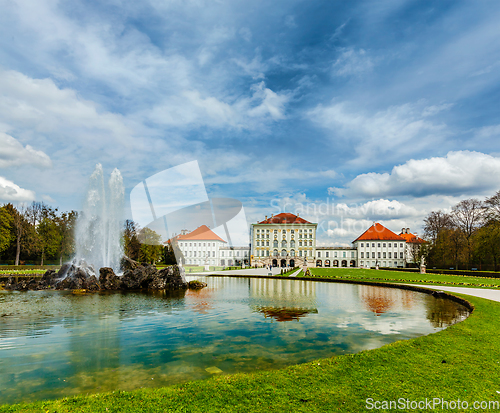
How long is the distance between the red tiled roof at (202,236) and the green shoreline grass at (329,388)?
273ft

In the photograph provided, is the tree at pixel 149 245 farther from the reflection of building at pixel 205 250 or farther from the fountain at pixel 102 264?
the fountain at pixel 102 264

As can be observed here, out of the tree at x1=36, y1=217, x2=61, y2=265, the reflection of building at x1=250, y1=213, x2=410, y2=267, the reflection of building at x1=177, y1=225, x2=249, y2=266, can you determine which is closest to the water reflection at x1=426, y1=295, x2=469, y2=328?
the tree at x1=36, y1=217, x2=61, y2=265

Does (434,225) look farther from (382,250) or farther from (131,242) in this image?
(131,242)

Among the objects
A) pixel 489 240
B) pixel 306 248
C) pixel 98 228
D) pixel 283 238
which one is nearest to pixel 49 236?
pixel 98 228

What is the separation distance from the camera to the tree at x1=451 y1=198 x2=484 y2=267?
163 feet

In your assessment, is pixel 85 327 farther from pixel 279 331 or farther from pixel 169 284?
pixel 169 284

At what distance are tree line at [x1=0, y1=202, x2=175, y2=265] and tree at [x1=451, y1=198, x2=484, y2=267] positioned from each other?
5607 cm

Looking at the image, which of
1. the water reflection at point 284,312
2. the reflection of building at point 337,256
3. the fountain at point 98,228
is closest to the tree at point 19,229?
the fountain at point 98,228

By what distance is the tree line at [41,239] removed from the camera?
49194mm

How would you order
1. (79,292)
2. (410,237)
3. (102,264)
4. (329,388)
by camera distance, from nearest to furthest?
(329,388) → (79,292) → (102,264) → (410,237)

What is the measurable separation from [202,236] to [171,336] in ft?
267

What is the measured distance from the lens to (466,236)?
5016cm

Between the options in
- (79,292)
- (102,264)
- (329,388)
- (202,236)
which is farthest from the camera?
(202,236)

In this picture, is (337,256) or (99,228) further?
(337,256)
